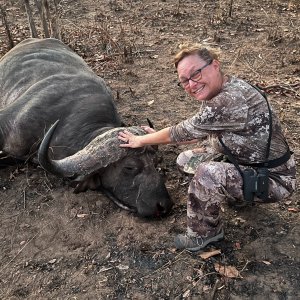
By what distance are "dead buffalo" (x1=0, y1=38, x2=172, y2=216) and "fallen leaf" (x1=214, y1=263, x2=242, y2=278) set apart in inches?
30.9

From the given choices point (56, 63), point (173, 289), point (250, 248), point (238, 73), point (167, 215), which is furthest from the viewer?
point (238, 73)

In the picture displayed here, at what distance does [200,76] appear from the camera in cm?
354

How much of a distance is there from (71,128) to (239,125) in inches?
81.7

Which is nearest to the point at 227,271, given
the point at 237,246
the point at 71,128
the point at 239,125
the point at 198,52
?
the point at 237,246

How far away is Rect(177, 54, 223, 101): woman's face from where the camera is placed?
353 centimetres

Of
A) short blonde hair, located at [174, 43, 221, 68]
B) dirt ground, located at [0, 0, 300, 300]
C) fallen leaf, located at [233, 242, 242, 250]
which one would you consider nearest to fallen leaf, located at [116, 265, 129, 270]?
dirt ground, located at [0, 0, 300, 300]

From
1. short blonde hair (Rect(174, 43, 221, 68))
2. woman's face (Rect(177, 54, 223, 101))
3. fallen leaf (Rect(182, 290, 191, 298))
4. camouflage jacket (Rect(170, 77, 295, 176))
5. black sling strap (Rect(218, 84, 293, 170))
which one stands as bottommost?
fallen leaf (Rect(182, 290, 191, 298))

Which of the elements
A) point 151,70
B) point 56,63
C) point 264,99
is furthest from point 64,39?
point 264,99

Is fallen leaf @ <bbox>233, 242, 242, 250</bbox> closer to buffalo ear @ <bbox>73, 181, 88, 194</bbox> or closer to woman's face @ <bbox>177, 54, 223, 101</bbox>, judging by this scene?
woman's face @ <bbox>177, 54, 223, 101</bbox>

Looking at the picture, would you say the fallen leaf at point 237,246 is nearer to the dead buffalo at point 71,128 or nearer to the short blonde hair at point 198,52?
the dead buffalo at point 71,128

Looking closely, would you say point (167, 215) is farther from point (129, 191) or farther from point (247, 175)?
point (247, 175)

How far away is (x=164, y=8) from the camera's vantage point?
10.1 m

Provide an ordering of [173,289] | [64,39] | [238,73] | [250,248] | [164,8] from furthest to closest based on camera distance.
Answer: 1. [164,8]
2. [64,39]
3. [238,73]
4. [250,248]
5. [173,289]

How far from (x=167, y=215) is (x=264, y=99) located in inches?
57.1
